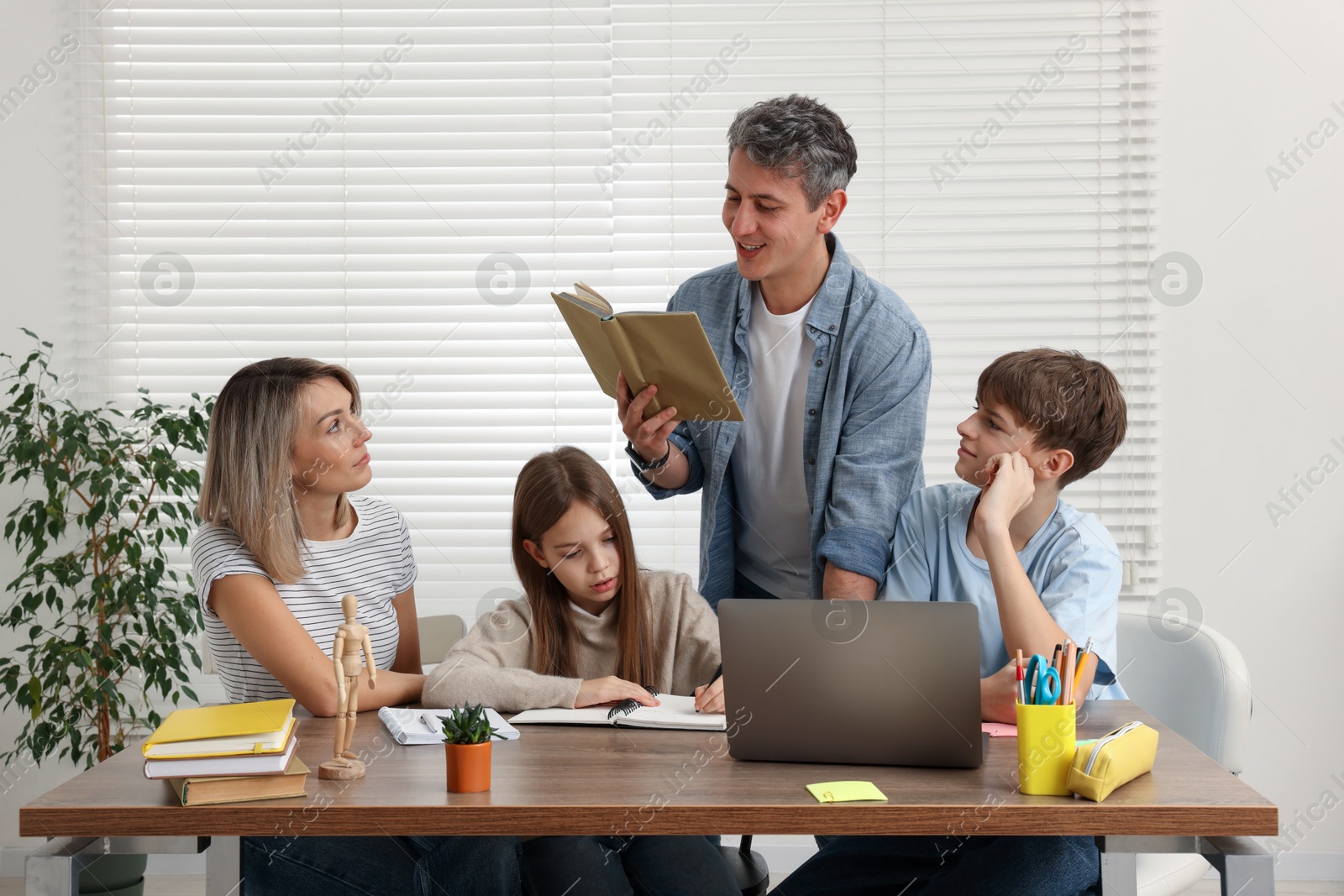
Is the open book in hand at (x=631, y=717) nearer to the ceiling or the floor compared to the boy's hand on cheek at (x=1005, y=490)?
nearer to the floor

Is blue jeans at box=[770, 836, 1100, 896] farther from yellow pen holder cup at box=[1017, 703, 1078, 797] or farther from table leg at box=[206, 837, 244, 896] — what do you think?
table leg at box=[206, 837, 244, 896]

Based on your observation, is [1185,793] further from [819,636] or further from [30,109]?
[30,109]

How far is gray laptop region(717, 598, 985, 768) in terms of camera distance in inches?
52.3

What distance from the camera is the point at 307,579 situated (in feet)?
6.35

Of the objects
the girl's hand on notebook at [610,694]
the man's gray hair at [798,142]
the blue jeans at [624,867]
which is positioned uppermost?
the man's gray hair at [798,142]

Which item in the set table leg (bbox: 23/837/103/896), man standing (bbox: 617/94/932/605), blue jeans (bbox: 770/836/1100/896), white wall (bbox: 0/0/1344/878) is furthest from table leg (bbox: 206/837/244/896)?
white wall (bbox: 0/0/1344/878)

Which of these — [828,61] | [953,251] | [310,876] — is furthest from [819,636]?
[828,61]

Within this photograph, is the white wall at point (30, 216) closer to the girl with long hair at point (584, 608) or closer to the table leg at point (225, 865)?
the girl with long hair at point (584, 608)

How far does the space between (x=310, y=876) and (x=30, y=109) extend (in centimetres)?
279

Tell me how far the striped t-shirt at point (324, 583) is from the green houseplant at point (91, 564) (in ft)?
3.62

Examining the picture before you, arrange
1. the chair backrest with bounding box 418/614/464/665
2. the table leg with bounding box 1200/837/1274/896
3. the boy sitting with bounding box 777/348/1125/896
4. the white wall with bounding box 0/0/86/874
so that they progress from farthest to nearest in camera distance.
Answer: the white wall with bounding box 0/0/86/874 < the chair backrest with bounding box 418/614/464/665 < the boy sitting with bounding box 777/348/1125/896 < the table leg with bounding box 1200/837/1274/896

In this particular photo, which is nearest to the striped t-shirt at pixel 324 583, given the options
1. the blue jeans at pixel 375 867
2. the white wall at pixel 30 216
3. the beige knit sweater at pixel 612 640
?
the beige knit sweater at pixel 612 640

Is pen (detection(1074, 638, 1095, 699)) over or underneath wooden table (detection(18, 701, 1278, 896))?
over

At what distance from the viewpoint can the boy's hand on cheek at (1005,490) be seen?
1691 millimetres
